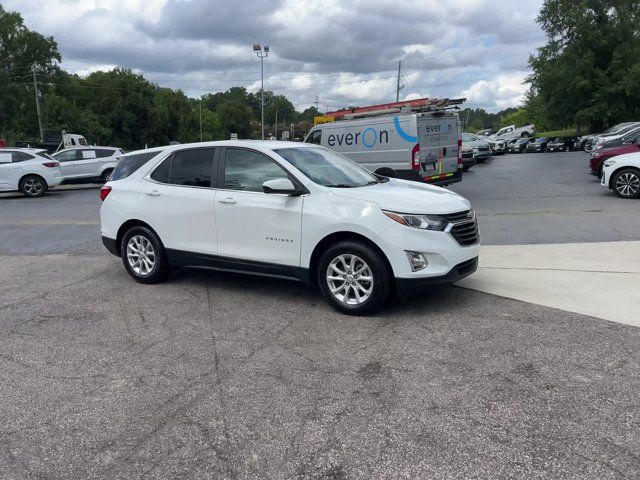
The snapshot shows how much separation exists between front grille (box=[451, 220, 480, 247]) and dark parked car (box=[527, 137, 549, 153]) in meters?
36.9

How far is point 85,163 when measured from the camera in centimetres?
2188

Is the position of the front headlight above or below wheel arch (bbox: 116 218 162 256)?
above

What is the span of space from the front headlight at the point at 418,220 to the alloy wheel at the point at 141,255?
10.2 ft

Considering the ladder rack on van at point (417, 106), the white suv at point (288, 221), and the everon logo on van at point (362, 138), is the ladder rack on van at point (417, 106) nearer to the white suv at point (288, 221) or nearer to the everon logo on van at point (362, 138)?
the everon logo on van at point (362, 138)

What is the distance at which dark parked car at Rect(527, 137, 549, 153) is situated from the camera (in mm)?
39188

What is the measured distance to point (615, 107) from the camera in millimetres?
46188

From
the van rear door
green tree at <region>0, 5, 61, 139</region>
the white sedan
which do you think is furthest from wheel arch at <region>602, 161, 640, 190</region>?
green tree at <region>0, 5, 61, 139</region>

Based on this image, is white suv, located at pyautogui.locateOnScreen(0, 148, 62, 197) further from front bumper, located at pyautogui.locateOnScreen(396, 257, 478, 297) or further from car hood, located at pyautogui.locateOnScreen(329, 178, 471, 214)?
front bumper, located at pyautogui.locateOnScreen(396, 257, 478, 297)

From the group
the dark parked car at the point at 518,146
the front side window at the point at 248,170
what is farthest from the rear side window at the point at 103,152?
the dark parked car at the point at 518,146

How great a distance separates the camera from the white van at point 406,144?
40.5ft

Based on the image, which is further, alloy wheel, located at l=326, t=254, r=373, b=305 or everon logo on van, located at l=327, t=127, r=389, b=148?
everon logo on van, located at l=327, t=127, r=389, b=148

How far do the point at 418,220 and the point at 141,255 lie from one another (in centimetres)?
352

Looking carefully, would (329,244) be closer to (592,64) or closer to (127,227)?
(127,227)

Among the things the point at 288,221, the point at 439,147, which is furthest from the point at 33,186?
the point at 288,221
